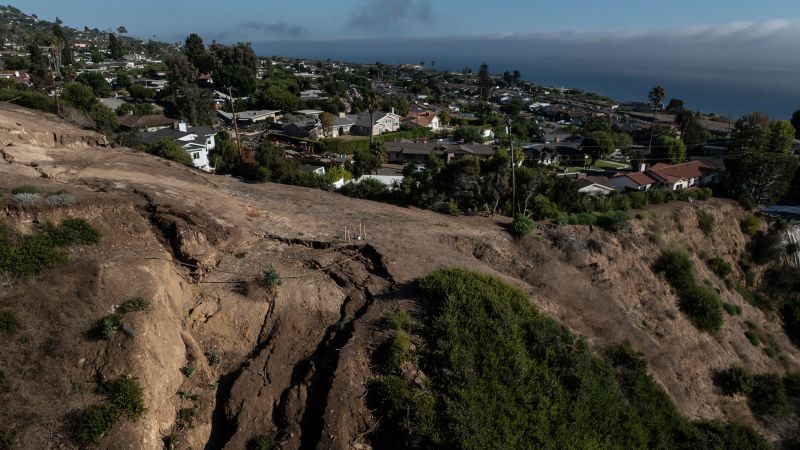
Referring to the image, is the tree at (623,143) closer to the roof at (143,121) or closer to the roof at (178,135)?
the roof at (178,135)

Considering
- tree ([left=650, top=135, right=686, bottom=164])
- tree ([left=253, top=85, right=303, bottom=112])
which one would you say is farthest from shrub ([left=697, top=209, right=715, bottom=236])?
tree ([left=253, top=85, right=303, bottom=112])

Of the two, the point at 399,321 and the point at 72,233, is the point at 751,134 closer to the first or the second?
the point at 399,321

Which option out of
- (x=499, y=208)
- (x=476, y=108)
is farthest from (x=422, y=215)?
(x=476, y=108)

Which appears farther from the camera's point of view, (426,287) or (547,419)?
(426,287)

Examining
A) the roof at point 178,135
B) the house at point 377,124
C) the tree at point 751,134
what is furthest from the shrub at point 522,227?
the house at point 377,124

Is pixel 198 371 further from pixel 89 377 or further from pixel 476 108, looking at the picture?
pixel 476 108

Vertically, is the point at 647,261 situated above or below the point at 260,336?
below
